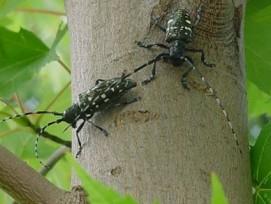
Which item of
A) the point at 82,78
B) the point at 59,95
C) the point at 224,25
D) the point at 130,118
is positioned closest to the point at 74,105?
the point at 82,78

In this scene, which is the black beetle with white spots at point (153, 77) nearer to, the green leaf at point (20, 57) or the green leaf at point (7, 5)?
the green leaf at point (20, 57)

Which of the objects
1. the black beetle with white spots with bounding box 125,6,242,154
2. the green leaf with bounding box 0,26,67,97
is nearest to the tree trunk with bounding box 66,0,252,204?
the black beetle with white spots with bounding box 125,6,242,154

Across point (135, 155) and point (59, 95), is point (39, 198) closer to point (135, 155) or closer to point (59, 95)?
point (135, 155)

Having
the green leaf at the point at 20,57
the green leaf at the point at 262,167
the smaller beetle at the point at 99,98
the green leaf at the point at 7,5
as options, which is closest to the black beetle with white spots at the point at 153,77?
the smaller beetle at the point at 99,98

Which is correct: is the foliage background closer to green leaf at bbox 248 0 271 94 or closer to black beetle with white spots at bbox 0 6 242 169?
green leaf at bbox 248 0 271 94

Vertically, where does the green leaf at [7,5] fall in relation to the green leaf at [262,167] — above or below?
above
